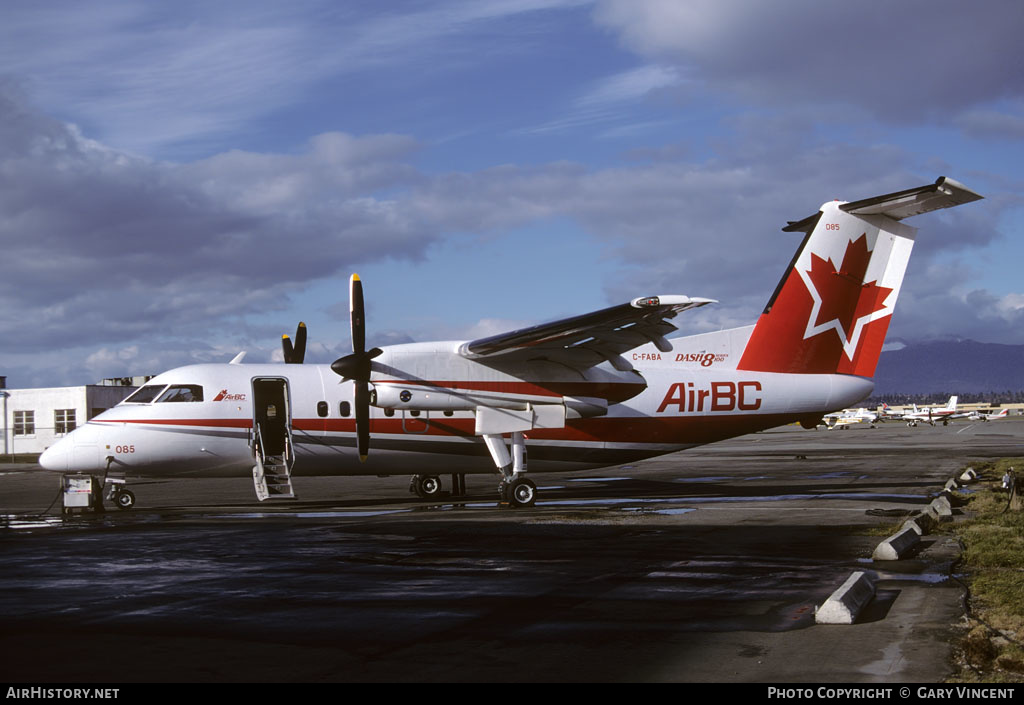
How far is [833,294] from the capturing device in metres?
25.2

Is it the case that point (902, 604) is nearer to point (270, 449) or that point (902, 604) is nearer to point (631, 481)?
point (270, 449)

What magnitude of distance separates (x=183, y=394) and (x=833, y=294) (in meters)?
17.6

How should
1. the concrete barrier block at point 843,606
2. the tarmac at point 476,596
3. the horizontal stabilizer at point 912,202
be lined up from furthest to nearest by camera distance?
the horizontal stabilizer at point 912,202
the concrete barrier block at point 843,606
the tarmac at point 476,596

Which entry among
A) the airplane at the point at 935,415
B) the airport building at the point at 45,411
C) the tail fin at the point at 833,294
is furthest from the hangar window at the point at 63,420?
the airplane at the point at 935,415

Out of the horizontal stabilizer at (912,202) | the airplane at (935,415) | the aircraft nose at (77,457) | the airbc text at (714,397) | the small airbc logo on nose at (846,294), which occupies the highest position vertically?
the horizontal stabilizer at (912,202)

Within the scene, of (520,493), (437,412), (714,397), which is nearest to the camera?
(520,493)

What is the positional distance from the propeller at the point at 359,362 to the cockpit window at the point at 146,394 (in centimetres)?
514

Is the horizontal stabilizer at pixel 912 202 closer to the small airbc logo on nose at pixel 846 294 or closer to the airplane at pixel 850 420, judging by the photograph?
the small airbc logo on nose at pixel 846 294

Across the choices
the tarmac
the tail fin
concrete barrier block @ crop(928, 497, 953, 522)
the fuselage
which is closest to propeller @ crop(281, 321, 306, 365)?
the fuselage

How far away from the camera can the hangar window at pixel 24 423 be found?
71438mm

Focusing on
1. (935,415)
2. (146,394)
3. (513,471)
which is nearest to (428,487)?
(513,471)

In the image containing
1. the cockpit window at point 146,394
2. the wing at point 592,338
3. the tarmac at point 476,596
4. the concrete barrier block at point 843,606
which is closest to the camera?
the tarmac at point 476,596

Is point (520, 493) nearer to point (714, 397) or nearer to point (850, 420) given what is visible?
point (714, 397)

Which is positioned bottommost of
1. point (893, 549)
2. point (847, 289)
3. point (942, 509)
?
point (942, 509)
